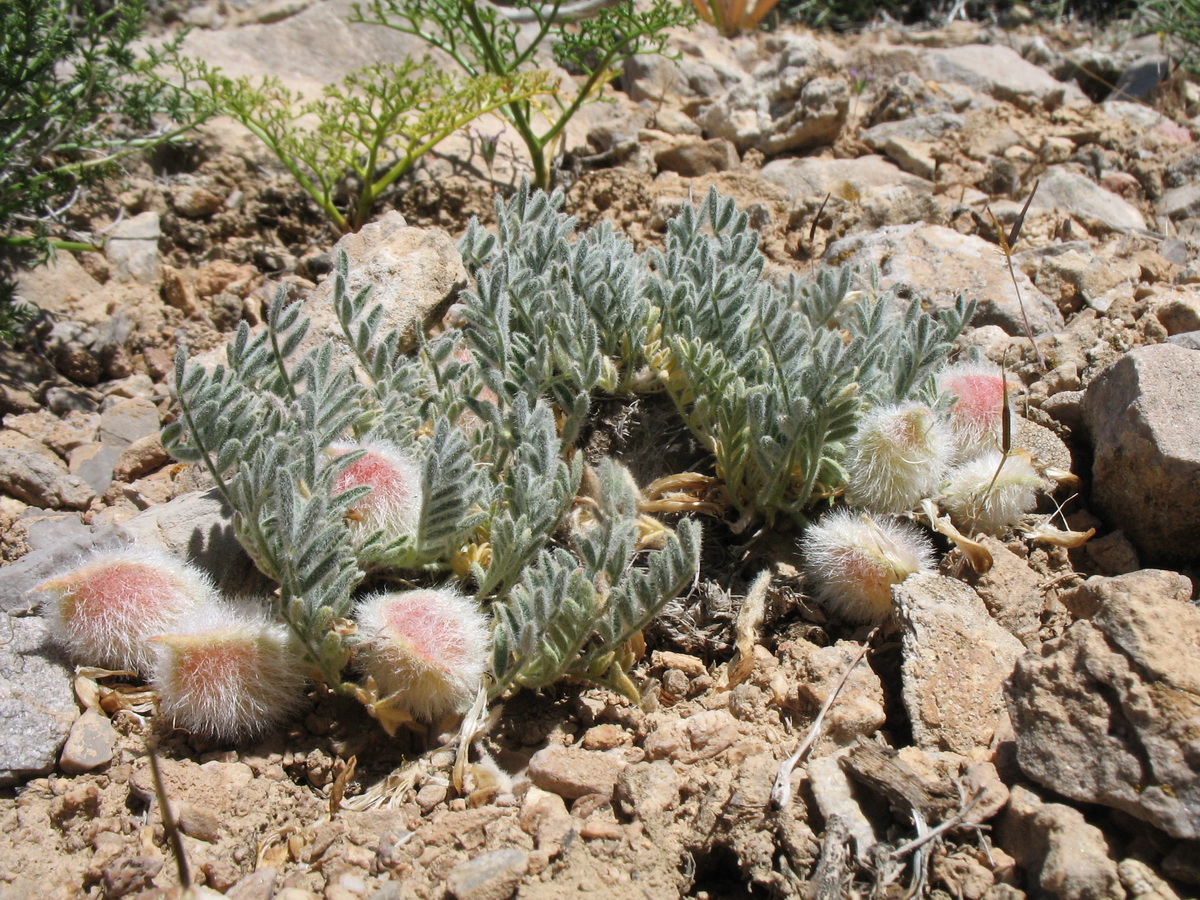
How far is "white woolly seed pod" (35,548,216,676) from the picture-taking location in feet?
7.01

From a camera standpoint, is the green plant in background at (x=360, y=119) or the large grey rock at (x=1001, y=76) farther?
the large grey rock at (x=1001, y=76)

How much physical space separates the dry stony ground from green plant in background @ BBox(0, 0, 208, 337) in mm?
210

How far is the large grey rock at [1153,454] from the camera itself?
244 cm

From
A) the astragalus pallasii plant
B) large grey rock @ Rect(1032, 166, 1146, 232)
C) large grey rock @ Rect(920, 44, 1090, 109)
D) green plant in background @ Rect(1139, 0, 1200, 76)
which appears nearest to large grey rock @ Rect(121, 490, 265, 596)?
the astragalus pallasii plant

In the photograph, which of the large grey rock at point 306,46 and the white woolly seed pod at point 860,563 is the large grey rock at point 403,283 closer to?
the white woolly seed pod at point 860,563

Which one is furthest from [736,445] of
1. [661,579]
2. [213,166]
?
[213,166]

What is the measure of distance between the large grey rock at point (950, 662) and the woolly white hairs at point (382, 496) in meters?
1.21

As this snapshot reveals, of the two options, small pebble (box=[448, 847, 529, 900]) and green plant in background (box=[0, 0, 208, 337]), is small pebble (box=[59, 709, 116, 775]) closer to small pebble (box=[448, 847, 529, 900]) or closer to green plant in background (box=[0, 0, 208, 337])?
small pebble (box=[448, 847, 529, 900])

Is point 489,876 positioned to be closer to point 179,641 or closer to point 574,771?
point 574,771

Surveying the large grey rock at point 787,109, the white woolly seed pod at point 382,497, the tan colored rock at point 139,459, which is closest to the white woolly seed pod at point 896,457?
the white woolly seed pod at point 382,497

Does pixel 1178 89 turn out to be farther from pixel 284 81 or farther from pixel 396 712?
pixel 396 712

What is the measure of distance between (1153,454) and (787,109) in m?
3.40

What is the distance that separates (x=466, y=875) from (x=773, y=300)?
1596mm

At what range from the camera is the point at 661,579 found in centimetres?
197
